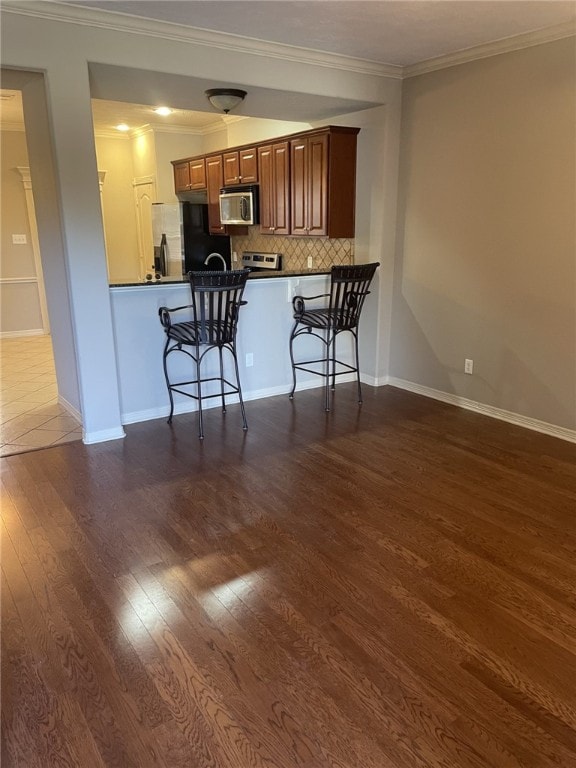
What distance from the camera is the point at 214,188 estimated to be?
6.23 meters

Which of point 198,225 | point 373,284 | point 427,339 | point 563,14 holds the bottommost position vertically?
point 427,339

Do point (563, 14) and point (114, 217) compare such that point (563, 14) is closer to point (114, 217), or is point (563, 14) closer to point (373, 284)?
point (373, 284)

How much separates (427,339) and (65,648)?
3.52 meters

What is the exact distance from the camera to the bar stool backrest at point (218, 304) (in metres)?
3.53

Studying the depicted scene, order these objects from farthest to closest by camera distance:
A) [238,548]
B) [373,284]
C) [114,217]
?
[114,217], [373,284], [238,548]

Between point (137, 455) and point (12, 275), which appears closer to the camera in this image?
point (137, 455)

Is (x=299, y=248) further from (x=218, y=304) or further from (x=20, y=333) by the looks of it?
(x=20, y=333)

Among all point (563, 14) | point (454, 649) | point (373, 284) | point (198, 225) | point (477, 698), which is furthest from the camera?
point (198, 225)

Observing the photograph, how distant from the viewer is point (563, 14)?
3111mm

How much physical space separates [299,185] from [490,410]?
8.42 ft

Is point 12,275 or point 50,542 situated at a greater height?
point 12,275

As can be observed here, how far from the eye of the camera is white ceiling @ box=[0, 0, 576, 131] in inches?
116

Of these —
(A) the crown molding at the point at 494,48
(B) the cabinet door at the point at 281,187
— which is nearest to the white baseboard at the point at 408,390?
(B) the cabinet door at the point at 281,187

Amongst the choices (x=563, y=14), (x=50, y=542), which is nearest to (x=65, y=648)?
(x=50, y=542)
